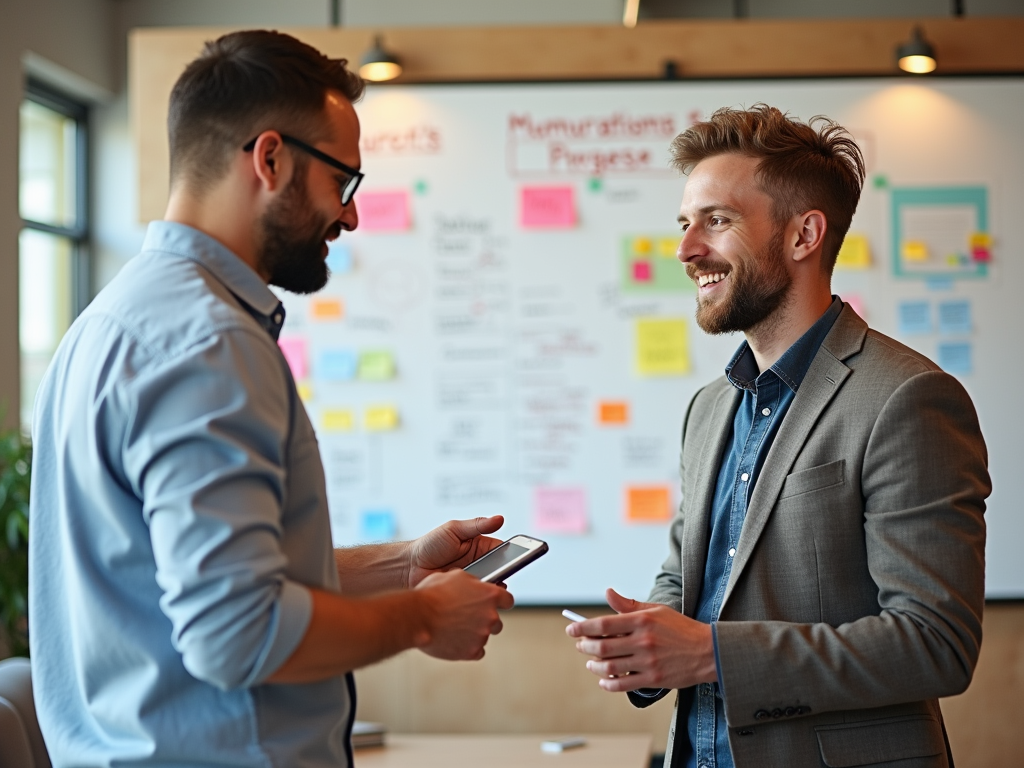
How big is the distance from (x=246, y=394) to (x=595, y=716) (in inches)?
116

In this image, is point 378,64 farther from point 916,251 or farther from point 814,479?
point 814,479

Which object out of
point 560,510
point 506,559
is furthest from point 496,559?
point 560,510

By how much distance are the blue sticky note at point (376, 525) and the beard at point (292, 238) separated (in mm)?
2452

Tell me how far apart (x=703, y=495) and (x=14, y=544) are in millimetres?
2622

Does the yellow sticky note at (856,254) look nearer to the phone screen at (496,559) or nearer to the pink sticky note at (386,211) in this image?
the pink sticky note at (386,211)

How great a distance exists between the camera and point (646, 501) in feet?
12.3

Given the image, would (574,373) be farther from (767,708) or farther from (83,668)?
(83,668)

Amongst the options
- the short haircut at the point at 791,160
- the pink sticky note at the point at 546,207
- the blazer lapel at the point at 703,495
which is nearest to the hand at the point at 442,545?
the blazer lapel at the point at 703,495

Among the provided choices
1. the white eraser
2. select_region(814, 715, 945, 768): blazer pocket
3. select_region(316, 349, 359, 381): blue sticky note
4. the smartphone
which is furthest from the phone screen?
select_region(316, 349, 359, 381): blue sticky note

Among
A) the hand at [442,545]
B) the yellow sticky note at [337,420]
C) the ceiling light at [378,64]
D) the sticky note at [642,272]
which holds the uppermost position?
the ceiling light at [378,64]

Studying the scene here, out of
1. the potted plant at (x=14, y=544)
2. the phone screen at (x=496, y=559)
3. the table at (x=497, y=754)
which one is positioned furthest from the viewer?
the potted plant at (x=14, y=544)

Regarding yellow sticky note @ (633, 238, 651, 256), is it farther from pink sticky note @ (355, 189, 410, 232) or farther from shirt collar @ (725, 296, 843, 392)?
shirt collar @ (725, 296, 843, 392)

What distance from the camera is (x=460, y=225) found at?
12.5ft

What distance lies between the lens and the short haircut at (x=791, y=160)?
1.90m
